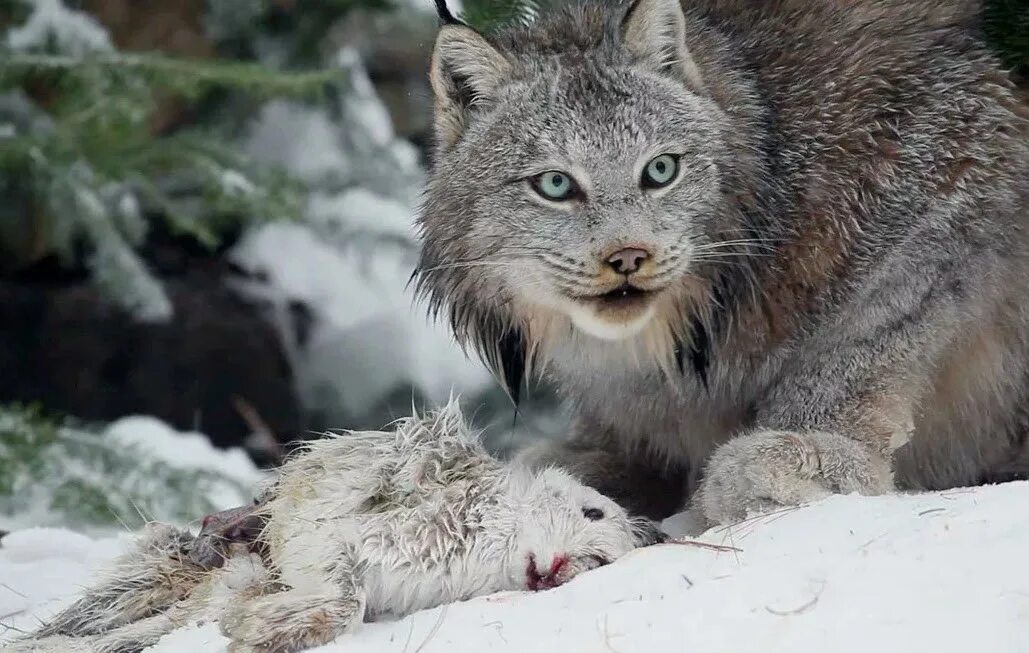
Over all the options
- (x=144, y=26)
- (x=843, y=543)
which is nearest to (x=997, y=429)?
(x=843, y=543)

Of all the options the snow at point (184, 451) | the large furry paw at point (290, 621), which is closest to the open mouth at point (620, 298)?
the large furry paw at point (290, 621)

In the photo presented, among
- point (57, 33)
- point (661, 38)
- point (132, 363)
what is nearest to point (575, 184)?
point (661, 38)

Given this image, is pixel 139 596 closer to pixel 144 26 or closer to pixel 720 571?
pixel 720 571

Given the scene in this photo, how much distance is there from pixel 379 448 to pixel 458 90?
1.15 m

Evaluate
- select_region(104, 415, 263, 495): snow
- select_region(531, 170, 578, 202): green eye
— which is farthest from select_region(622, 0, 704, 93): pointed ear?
select_region(104, 415, 263, 495): snow

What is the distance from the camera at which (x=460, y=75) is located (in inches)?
152

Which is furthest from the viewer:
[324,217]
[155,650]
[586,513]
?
[324,217]

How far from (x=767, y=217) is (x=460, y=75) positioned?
97 centimetres

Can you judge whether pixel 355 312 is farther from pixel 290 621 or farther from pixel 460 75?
pixel 290 621

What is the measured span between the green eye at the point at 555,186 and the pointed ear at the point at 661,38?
1.52ft

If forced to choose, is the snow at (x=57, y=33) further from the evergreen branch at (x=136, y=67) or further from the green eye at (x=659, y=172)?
the green eye at (x=659, y=172)

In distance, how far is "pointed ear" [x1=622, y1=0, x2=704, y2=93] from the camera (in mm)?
3744

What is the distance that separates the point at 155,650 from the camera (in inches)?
118

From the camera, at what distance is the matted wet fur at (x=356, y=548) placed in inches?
116
